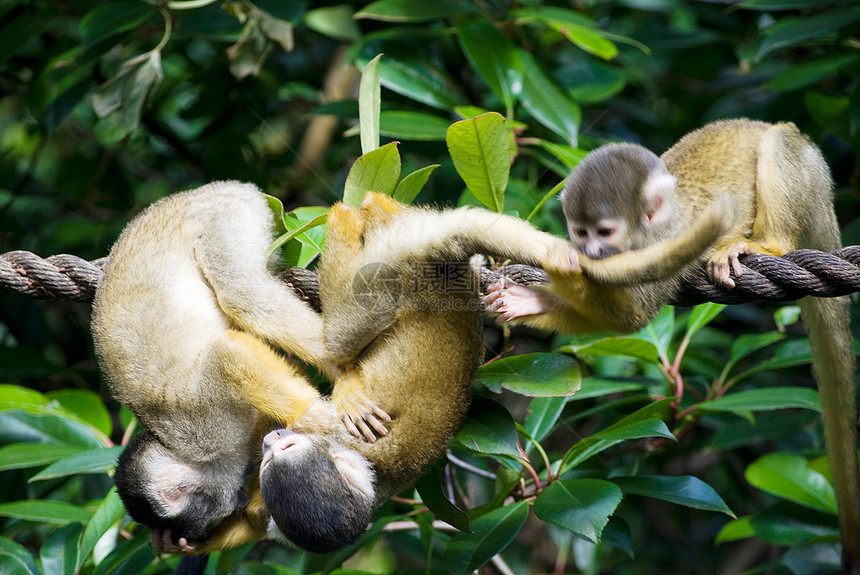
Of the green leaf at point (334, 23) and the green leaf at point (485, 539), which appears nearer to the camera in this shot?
the green leaf at point (485, 539)

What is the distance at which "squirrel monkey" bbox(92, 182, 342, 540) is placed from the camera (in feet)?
6.87

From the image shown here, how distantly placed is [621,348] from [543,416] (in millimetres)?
367

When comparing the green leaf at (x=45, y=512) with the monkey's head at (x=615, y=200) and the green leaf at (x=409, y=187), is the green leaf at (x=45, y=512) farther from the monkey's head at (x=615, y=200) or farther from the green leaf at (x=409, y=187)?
the monkey's head at (x=615, y=200)

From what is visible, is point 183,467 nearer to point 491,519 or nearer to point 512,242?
point 491,519

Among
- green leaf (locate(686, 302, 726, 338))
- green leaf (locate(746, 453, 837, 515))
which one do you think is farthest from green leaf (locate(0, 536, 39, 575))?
green leaf (locate(746, 453, 837, 515))

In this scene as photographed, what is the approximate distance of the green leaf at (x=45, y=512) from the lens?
2.43m

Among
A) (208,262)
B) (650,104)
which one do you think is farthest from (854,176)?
(208,262)

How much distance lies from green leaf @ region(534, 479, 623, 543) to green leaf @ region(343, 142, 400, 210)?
103cm

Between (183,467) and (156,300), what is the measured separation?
0.53 metres

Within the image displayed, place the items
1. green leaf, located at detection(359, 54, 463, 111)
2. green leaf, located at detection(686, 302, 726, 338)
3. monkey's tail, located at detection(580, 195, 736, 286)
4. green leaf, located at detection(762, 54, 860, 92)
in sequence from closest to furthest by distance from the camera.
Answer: monkey's tail, located at detection(580, 195, 736, 286), green leaf, located at detection(686, 302, 726, 338), green leaf, located at detection(359, 54, 463, 111), green leaf, located at detection(762, 54, 860, 92)

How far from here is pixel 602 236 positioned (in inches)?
89.0

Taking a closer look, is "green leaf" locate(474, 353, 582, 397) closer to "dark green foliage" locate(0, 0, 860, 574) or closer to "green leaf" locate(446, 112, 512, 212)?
"dark green foliage" locate(0, 0, 860, 574)

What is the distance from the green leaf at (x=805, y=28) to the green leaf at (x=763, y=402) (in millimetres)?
1453

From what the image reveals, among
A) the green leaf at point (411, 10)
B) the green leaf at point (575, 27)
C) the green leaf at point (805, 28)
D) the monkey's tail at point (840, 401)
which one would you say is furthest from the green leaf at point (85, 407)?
the green leaf at point (805, 28)
